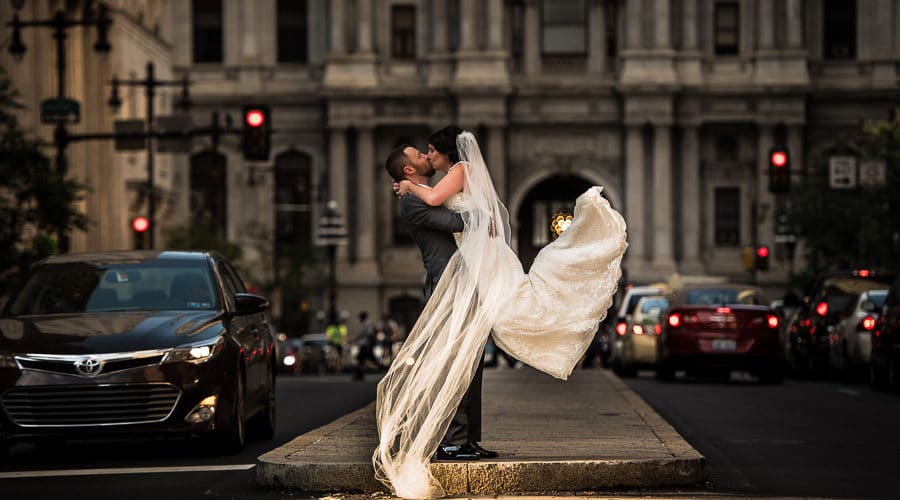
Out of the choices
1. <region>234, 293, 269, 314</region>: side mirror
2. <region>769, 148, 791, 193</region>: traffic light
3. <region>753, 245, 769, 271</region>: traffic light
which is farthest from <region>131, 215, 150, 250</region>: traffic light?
<region>753, 245, 769, 271</region>: traffic light

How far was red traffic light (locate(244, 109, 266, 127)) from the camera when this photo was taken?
1382 inches

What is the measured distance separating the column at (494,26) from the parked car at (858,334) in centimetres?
4904

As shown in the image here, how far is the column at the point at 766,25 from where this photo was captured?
80875 millimetres

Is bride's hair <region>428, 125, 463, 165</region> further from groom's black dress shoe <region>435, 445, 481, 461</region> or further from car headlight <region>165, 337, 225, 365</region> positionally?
car headlight <region>165, 337, 225, 365</region>

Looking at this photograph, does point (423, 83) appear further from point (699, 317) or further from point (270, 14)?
point (699, 317)

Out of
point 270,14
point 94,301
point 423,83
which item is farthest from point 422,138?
point 94,301

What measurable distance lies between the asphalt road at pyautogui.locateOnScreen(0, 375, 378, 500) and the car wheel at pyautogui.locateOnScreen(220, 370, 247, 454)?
3.8 inches

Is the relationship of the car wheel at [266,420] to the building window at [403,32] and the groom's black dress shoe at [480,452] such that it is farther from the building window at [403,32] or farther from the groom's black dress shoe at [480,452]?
the building window at [403,32]

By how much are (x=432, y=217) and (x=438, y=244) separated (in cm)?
21

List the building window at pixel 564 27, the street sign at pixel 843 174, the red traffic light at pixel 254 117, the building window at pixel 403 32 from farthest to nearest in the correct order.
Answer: the building window at pixel 564 27, the building window at pixel 403 32, the street sign at pixel 843 174, the red traffic light at pixel 254 117

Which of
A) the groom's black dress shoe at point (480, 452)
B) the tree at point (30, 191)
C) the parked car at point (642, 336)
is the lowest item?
the parked car at point (642, 336)

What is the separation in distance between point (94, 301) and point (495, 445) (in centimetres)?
421

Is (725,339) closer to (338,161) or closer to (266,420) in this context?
(266,420)

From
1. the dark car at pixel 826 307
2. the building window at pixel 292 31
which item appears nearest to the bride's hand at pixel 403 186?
the dark car at pixel 826 307
